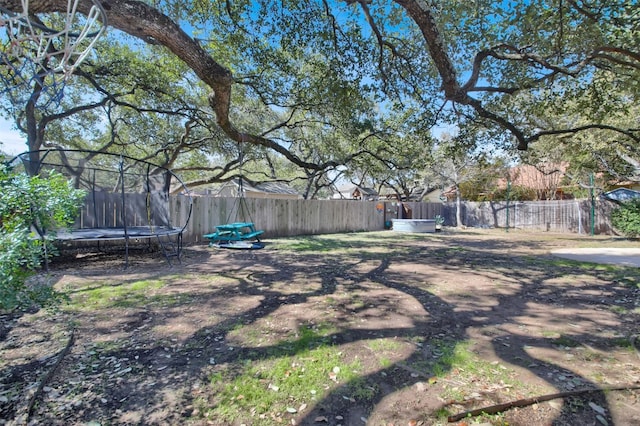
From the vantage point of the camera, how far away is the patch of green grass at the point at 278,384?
6.29 ft

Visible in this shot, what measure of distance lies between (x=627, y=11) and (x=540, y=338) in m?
5.30

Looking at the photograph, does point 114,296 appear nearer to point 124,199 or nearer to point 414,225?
point 124,199

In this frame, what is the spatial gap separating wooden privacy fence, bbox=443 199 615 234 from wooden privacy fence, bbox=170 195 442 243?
421 cm

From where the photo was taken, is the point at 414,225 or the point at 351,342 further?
the point at 414,225

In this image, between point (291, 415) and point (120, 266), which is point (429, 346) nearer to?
point (291, 415)

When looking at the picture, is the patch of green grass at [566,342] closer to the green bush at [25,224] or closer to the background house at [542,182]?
the green bush at [25,224]

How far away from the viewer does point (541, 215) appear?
650 inches

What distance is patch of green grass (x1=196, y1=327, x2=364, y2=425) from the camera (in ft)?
6.29

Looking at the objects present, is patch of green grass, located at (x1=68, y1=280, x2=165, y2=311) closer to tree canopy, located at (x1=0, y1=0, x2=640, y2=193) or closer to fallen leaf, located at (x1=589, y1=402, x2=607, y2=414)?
tree canopy, located at (x1=0, y1=0, x2=640, y2=193)

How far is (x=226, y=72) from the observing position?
433 centimetres

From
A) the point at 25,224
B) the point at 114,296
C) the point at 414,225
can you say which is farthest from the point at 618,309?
the point at 414,225

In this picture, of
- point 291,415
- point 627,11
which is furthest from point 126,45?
point 627,11

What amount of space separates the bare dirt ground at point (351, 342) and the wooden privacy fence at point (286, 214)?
13.8ft

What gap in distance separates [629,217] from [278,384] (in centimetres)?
1463
